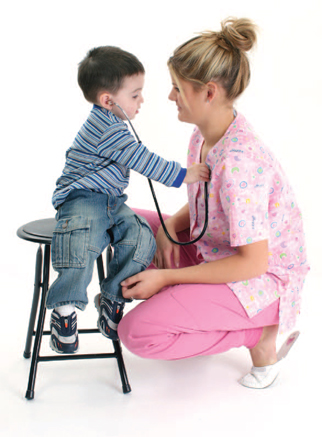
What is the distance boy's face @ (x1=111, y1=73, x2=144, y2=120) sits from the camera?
1.98 m

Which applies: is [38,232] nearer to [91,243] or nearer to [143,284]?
[91,243]

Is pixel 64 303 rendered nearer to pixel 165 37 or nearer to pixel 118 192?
pixel 118 192

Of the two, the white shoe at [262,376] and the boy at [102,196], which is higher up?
the boy at [102,196]

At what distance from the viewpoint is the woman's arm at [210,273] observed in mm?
1945

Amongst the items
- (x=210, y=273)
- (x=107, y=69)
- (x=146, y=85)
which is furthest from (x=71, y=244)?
(x=146, y=85)

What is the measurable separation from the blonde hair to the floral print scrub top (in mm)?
175

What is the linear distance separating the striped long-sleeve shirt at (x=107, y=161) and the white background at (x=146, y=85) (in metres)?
1.37

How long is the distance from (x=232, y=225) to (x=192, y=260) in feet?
1.78

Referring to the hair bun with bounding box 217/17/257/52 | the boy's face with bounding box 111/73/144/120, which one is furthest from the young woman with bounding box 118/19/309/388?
the boy's face with bounding box 111/73/144/120

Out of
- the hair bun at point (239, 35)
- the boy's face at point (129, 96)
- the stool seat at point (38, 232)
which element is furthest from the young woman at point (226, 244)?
the stool seat at point (38, 232)

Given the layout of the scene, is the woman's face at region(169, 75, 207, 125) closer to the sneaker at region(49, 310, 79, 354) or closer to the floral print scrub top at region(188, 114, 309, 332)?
the floral print scrub top at region(188, 114, 309, 332)

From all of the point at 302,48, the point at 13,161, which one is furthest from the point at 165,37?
the point at 13,161

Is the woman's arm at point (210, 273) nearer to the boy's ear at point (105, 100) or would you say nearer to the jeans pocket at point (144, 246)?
the jeans pocket at point (144, 246)

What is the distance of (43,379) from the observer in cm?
222
